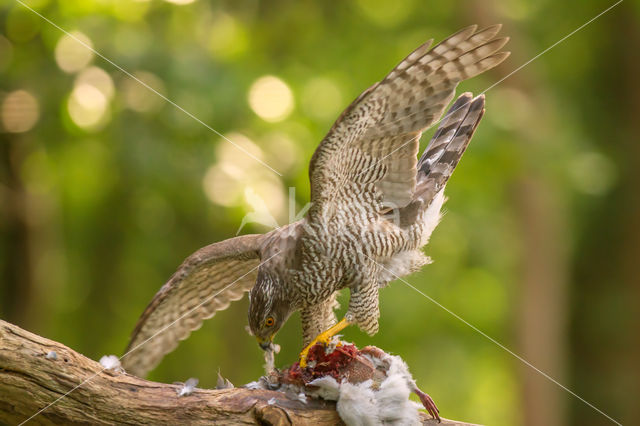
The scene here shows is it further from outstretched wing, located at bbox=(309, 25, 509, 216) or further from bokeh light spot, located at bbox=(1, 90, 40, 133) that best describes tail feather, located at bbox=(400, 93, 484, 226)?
bokeh light spot, located at bbox=(1, 90, 40, 133)

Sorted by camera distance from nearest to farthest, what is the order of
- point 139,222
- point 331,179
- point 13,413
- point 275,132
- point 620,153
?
point 13,413, point 331,179, point 275,132, point 139,222, point 620,153

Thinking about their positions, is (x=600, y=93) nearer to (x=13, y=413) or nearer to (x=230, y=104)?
(x=230, y=104)

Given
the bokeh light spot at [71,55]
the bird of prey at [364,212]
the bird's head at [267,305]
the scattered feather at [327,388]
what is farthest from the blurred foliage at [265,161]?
the scattered feather at [327,388]

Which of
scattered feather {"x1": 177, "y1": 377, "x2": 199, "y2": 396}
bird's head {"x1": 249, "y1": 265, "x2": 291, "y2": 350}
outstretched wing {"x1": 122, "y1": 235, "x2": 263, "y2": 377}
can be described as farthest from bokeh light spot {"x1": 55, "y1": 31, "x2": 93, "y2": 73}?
scattered feather {"x1": 177, "y1": 377, "x2": 199, "y2": 396}

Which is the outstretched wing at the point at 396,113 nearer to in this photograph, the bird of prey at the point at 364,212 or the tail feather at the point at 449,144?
the bird of prey at the point at 364,212

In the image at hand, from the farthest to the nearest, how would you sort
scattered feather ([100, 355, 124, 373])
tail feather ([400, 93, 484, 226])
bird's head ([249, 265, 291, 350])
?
tail feather ([400, 93, 484, 226]), bird's head ([249, 265, 291, 350]), scattered feather ([100, 355, 124, 373])

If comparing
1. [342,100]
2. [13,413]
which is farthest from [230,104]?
[13,413]
